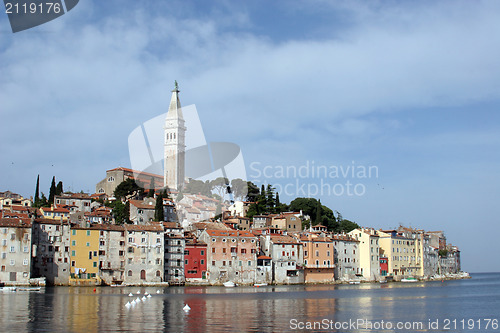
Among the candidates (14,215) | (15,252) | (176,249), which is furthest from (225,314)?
(14,215)

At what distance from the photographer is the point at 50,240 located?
219 ft

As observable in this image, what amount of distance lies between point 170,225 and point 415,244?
5010 cm

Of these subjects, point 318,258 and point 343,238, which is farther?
point 343,238

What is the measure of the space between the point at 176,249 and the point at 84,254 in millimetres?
11193

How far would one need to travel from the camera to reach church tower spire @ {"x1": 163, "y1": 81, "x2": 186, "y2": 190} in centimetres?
11612

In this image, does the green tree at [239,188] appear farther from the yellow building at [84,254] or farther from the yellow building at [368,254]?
the yellow building at [84,254]

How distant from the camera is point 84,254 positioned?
6719 centimetres

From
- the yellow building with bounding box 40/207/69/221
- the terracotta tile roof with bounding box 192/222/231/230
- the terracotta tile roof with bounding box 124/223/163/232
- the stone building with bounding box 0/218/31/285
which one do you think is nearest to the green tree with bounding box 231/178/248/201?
the terracotta tile roof with bounding box 192/222/231/230

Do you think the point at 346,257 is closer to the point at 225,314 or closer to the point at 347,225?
the point at 347,225

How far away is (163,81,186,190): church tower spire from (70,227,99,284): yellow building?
48.0 meters

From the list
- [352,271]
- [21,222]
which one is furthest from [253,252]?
[21,222]

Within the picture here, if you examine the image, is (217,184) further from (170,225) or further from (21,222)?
(21,222)

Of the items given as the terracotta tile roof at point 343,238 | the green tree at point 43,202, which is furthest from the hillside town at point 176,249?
the green tree at point 43,202

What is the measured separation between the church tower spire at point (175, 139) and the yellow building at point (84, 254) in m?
48.0
